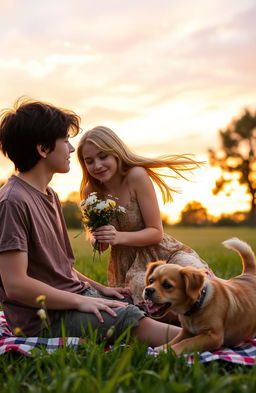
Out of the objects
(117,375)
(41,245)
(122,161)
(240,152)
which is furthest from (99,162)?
(240,152)

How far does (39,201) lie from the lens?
411 cm

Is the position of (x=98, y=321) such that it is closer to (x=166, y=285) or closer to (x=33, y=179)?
(x=166, y=285)

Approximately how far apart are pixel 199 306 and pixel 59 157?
1697 millimetres

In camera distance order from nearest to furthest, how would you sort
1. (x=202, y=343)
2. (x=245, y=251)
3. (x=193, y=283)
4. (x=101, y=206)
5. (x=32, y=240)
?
(x=202, y=343) < (x=193, y=283) < (x=32, y=240) < (x=245, y=251) < (x=101, y=206)

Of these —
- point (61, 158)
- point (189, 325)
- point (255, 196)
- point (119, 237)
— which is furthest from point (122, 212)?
point (255, 196)

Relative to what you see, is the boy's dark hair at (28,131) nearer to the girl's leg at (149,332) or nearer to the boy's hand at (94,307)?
the boy's hand at (94,307)

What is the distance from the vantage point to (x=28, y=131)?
13.4 feet

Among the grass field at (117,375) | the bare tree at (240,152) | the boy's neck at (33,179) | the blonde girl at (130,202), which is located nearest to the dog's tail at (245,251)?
the blonde girl at (130,202)

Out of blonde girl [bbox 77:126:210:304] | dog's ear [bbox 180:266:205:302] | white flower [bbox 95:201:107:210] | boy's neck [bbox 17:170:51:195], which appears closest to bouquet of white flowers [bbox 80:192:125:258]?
white flower [bbox 95:201:107:210]

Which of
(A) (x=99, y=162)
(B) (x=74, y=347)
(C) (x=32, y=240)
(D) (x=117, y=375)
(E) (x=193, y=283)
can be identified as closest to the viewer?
(D) (x=117, y=375)

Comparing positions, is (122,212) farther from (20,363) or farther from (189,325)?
(20,363)

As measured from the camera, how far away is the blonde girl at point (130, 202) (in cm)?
532

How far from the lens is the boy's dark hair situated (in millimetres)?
4098

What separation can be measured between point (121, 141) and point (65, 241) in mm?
1527
